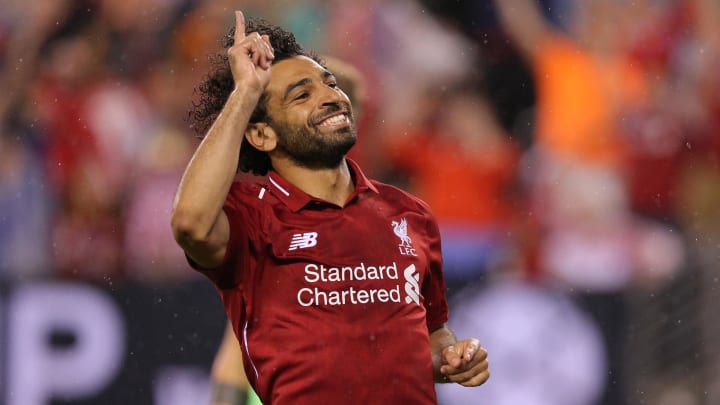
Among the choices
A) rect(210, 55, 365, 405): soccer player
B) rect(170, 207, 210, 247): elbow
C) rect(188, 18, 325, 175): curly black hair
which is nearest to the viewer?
rect(170, 207, 210, 247): elbow

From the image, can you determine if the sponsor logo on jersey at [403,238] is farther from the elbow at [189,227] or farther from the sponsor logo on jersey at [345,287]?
the elbow at [189,227]

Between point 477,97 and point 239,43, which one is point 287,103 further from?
point 477,97

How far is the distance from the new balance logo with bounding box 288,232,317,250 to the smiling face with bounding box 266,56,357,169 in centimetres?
25

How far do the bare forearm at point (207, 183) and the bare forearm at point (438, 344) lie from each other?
0.80 metres

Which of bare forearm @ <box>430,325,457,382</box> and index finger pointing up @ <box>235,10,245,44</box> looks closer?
index finger pointing up @ <box>235,10,245,44</box>

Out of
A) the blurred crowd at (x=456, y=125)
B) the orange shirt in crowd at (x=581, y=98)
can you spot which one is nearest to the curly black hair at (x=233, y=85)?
the blurred crowd at (x=456, y=125)

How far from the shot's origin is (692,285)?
19.3 ft

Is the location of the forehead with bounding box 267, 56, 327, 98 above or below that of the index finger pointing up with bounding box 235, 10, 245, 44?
below

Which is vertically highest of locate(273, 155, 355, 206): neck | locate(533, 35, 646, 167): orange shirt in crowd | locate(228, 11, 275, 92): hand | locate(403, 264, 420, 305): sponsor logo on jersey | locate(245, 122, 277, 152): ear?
locate(228, 11, 275, 92): hand

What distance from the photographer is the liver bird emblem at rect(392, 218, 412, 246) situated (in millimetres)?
3227

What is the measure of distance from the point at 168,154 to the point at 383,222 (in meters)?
2.90

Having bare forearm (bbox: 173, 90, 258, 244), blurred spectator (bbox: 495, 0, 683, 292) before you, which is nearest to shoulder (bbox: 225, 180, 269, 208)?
bare forearm (bbox: 173, 90, 258, 244)

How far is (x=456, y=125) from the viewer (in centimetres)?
611

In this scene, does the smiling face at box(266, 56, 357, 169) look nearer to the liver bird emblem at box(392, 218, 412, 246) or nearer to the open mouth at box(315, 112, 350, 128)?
the open mouth at box(315, 112, 350, 128)
